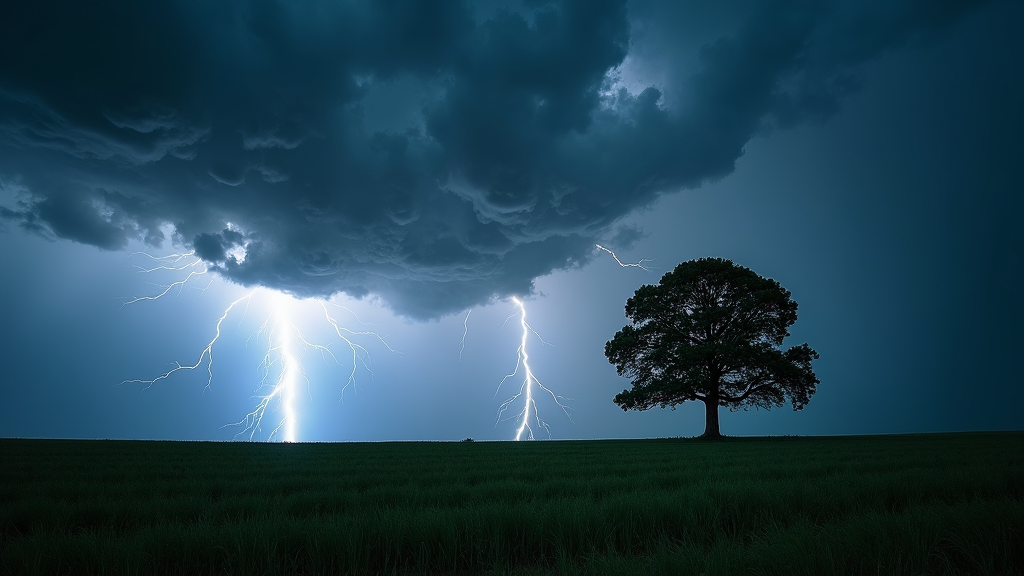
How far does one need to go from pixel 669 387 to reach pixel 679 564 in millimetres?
26669

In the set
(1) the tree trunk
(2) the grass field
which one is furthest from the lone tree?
(2) the grass field

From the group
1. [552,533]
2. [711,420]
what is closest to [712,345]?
[711,420]

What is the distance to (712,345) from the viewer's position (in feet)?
85.1

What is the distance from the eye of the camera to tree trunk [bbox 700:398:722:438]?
1110 inches

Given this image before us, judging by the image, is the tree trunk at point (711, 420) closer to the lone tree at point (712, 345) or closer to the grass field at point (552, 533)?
the lone tree at point (712, 345)

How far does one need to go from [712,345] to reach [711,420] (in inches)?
238

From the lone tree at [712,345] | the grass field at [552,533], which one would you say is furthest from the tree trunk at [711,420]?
the grass field at [552,533]

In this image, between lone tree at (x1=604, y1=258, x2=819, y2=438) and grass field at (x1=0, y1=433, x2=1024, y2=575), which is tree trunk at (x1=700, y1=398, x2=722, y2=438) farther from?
grass field at (x1=0, y1=433, x2=1024, y2=575)

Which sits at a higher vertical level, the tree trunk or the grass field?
the grass field

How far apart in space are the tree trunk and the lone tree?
6cm

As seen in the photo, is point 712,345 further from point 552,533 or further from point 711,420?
point 552,533

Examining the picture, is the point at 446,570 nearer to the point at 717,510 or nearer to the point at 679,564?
the point at 679,564

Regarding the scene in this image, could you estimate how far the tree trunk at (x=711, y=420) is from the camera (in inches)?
1110

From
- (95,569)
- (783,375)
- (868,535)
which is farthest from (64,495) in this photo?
(783,375)
